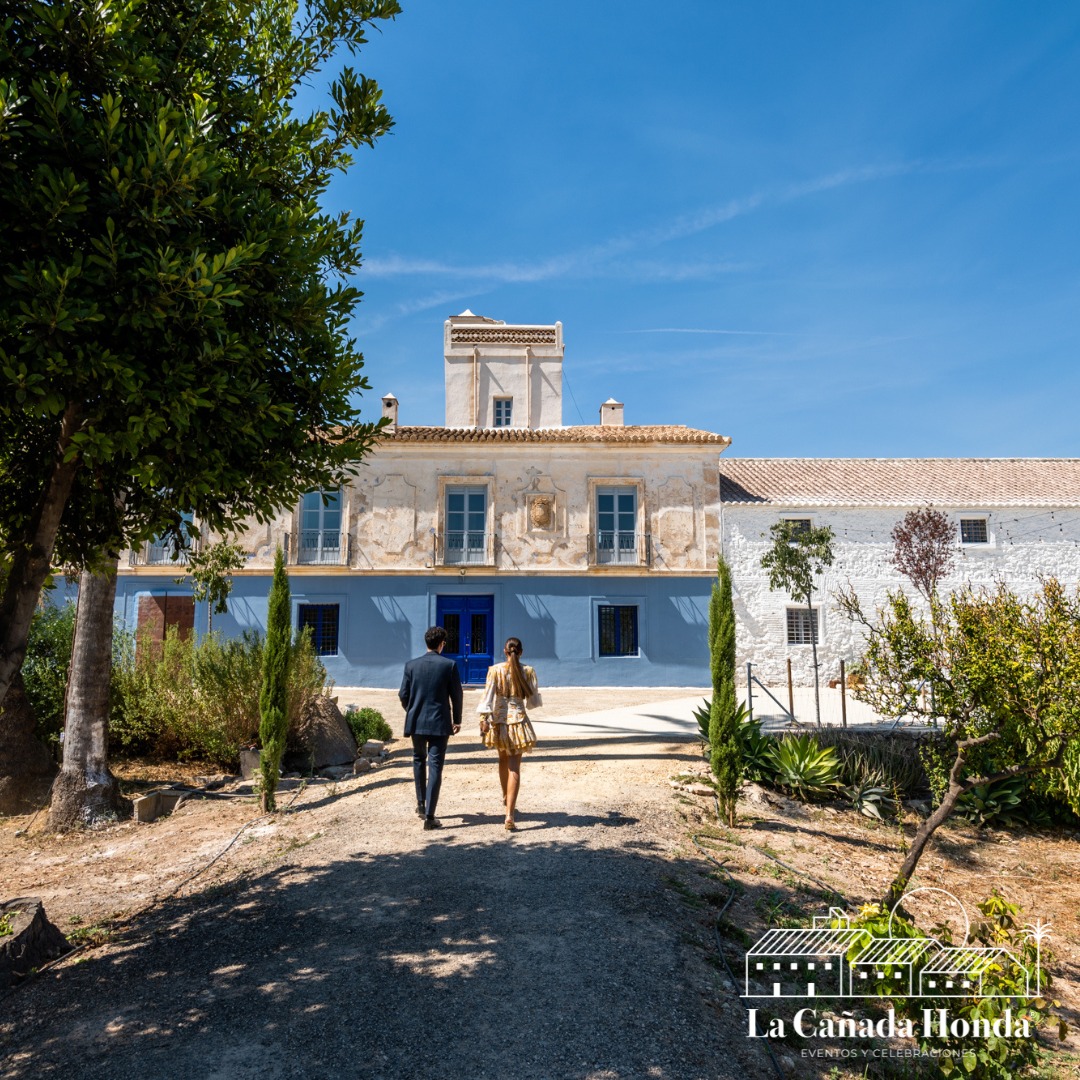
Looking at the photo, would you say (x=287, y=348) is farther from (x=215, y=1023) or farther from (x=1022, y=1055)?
(x=1022, y=1055)

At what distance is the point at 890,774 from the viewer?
390 inches

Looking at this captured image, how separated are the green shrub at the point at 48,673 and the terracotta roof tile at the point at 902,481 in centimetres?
1681

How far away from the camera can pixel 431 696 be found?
21.5ft

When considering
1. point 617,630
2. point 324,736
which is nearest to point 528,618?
point 617,630

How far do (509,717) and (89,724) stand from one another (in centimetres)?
485

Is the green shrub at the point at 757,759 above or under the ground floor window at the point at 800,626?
under

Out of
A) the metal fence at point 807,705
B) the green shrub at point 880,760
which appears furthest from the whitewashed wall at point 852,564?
the green shrub at point 880,760

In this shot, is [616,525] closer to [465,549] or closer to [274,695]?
[465,549]

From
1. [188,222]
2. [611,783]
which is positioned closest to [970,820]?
[611,783]

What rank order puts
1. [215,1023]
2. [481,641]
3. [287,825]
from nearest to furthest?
[215,1023] → [287,825] → [481,641]

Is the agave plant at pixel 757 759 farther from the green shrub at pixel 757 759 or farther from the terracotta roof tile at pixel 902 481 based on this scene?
the terracotta roof tile at pixel 902 481

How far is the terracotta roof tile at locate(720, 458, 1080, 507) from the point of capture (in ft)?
72.5

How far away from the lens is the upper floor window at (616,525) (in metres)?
20.3

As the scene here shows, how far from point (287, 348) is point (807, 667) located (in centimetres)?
1966
